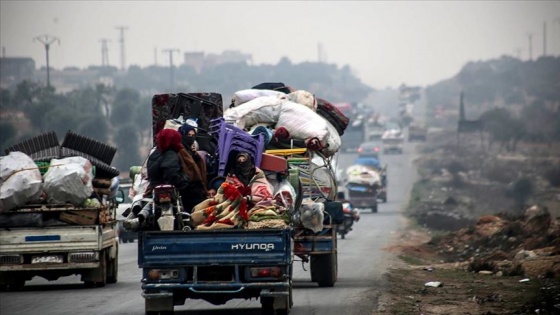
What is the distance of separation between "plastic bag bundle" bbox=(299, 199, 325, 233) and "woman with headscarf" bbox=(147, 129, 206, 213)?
15.6 ft

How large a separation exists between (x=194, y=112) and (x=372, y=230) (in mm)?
37159

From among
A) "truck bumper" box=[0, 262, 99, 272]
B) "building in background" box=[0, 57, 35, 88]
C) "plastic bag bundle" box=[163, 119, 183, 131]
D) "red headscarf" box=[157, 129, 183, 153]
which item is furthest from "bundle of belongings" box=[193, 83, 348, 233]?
"building in background" box=[0, 57, 35, 88]

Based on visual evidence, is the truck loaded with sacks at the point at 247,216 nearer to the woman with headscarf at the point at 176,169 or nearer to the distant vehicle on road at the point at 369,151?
the woman with headscarf at the point at 176,169

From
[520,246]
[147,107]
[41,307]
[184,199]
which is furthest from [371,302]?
[147,107]

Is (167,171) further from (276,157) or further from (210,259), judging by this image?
(276,157)

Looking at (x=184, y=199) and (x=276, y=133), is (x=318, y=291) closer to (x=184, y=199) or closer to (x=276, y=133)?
(x=276, y=133)

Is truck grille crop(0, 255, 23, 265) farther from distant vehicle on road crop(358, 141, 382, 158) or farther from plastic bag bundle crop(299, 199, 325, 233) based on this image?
distant vehicle on road crop(358, 141, 382, 158)

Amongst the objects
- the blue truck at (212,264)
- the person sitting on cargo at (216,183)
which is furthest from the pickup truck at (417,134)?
the blue truck at (212,264)

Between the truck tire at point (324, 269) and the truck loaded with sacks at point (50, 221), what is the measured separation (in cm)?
397

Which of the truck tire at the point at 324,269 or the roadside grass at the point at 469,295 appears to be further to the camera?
the truck tire at the point at 324,269

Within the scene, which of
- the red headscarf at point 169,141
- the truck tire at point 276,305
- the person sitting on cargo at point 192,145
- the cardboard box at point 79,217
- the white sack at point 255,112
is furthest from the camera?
the white sack at point 255,112

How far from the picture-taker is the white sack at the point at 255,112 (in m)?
23.6

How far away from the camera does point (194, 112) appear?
2105 centimetres

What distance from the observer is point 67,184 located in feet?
76.4
